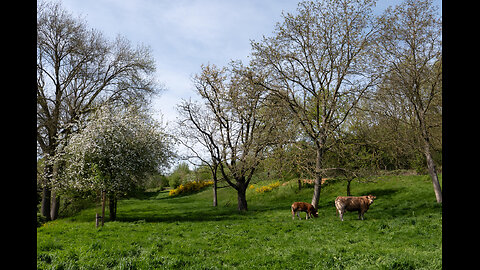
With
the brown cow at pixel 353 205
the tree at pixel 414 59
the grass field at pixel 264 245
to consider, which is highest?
the tree at pixel 414 59

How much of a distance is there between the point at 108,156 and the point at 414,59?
21927mm

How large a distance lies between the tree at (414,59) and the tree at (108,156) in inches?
710

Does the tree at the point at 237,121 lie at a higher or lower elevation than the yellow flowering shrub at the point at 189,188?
higher

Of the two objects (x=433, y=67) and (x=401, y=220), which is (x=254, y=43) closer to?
(x=433, y=67)

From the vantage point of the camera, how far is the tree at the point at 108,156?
20.5 meters

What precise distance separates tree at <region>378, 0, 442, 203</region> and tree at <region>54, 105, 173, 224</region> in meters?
18.0

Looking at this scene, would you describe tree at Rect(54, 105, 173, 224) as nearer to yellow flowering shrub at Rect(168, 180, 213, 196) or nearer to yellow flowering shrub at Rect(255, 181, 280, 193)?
yellow flowering shrub at Rect(255, 181, 280, 193)

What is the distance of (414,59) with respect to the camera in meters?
20.9

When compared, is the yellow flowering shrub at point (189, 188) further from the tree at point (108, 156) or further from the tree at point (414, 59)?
the tree at point (414, 59)

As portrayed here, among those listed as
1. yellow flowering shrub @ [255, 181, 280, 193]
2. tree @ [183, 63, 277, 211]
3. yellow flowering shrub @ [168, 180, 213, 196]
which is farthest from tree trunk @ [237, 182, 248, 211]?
yellow flowering shrub @ [168, 180, 213, 196]

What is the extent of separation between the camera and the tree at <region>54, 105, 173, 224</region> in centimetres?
2055

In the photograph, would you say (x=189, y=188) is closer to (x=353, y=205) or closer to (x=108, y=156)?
(x=108, y=156)

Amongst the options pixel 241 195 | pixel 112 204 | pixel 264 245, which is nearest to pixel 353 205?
pixel 264 245

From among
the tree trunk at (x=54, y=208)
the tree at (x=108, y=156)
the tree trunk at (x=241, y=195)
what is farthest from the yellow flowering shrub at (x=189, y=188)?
the tree at (x=108, y=156)
